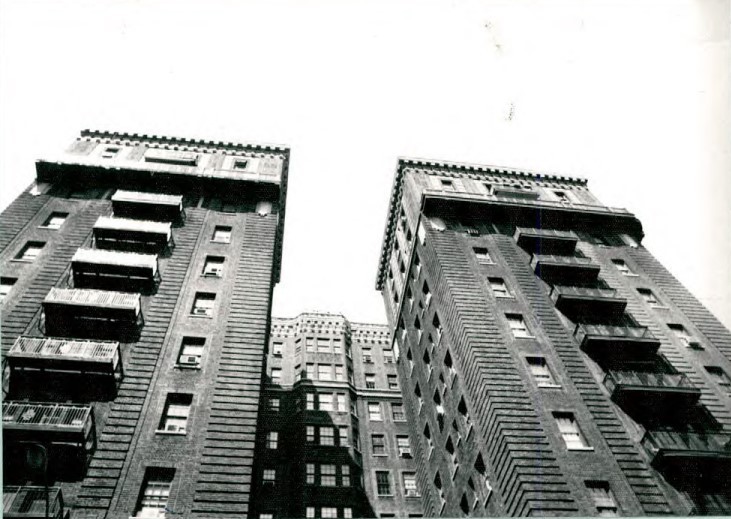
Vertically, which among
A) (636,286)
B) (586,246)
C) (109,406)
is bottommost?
(109,406)

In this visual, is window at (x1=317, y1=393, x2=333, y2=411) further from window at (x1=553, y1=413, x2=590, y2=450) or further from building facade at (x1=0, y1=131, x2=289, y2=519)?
window at (x1=553, y1=413, x2=590, y2=450)

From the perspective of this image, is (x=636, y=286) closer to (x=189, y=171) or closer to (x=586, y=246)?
(x=586, y=246)

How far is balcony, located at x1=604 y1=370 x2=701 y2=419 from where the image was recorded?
26.3 metres

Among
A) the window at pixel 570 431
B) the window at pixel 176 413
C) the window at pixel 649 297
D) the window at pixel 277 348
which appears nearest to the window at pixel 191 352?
the window at pixel 176 413

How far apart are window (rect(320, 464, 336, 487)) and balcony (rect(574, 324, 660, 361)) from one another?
2567 centimetres

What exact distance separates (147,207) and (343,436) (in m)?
27.9

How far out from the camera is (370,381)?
58.4 metres

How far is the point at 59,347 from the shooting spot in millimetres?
22938

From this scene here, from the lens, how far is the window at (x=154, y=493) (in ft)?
65.3

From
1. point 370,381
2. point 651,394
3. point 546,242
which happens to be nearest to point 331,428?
point 370,381

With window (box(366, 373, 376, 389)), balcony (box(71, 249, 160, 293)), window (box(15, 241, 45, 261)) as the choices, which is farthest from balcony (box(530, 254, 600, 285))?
window (box(15, 241, 45, 261))

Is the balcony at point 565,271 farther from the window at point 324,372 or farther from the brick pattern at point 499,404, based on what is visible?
the window at point 324,372

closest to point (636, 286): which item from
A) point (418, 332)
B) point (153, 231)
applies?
point (418, 332)

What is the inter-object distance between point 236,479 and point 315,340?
39852 millimetres
